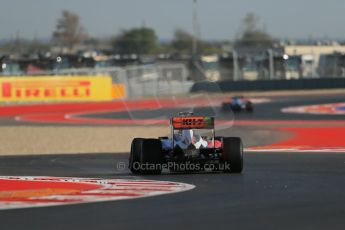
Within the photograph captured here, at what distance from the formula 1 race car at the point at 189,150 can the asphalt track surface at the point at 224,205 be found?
19 cm

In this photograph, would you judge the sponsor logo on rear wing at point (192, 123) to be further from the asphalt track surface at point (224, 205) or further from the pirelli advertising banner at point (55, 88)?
the pirelli advertising banner at point (55, 88)

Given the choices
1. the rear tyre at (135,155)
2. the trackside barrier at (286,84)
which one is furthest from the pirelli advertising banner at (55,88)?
the rear tyre at (135,155)

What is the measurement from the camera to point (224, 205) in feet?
32.7

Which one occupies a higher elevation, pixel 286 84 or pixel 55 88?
pixel 55 88

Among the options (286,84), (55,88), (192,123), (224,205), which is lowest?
(286,84)

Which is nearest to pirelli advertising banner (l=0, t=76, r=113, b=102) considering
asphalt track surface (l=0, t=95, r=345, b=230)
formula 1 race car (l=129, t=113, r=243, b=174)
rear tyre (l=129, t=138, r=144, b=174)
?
asphalt track surface (l=0, t=95, r=345, b=230)

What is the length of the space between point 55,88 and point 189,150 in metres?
38.3

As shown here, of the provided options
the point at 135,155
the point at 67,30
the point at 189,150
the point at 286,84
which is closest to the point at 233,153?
the point at 189,150

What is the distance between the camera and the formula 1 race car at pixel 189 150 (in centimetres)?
1376

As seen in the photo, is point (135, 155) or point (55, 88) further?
point (55, 88)

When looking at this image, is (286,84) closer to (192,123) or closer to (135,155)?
(135,155)

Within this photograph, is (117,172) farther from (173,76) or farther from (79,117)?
(79,117)

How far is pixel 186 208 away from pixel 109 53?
11068 centimetres

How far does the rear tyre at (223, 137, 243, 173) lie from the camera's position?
1383 cm
